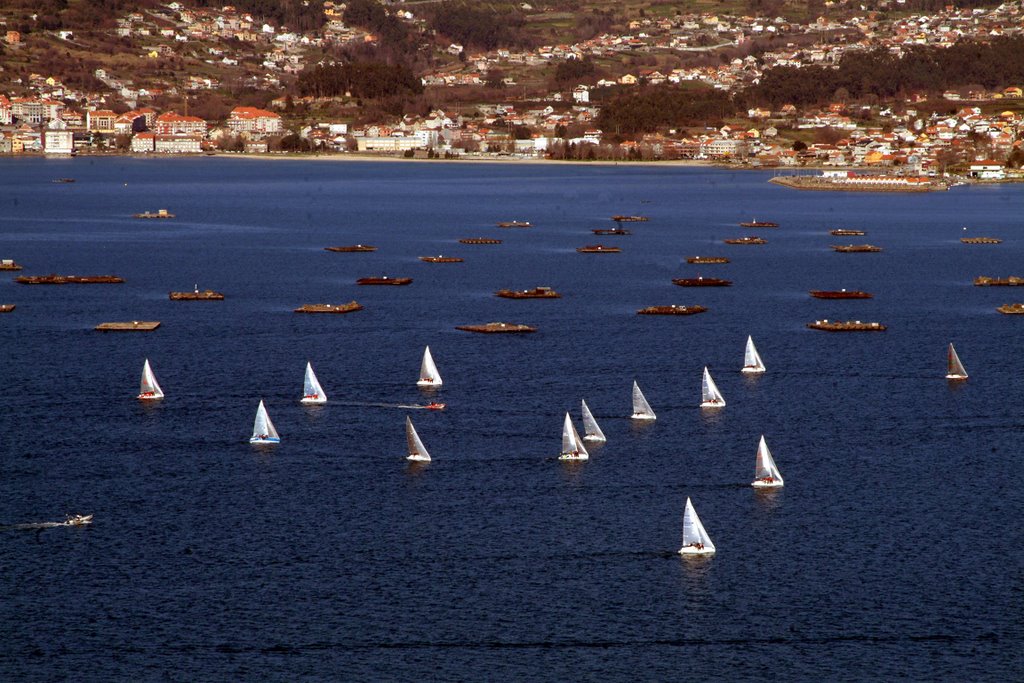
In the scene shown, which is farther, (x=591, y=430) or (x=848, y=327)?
(x=848, y=327)

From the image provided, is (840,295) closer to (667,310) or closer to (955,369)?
(667,310)

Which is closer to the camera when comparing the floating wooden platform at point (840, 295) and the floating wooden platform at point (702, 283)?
the floating wooden platform at point (840, 295)

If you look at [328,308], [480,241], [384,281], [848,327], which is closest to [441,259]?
[480,241]

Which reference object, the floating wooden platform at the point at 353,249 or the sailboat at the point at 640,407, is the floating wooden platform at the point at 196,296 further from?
the sailboat at the point at 640,407

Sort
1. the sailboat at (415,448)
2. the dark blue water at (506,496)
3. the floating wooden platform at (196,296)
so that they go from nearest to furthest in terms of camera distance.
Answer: the dark blue water at (506,496)
the sailboat at (415,448)
the floating wooden platform at (196,296)

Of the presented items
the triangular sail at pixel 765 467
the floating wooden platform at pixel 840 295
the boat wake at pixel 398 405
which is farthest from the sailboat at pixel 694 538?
the floating wooden platform at pixel 840 295

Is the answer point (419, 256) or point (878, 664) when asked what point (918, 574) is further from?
point (419, 256)
